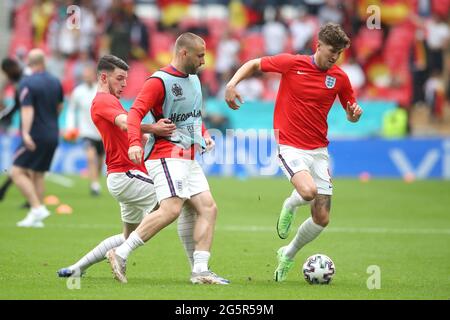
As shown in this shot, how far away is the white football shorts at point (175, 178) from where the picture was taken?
9453mm

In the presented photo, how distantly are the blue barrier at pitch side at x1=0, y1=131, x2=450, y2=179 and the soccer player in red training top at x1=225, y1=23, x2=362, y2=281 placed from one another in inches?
551

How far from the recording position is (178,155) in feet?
31.5

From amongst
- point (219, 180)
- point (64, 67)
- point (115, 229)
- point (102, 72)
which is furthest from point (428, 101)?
point (102, 72)

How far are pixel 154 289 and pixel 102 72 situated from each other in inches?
91.8

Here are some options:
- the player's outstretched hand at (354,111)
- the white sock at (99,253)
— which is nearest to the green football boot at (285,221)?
the player's outstretched hand at (354,111)

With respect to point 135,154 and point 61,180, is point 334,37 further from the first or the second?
point 61,180

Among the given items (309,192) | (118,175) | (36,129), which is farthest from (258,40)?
(118,175)

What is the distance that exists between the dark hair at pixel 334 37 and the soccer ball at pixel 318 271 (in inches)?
87.2

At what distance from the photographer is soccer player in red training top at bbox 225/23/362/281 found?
10391mm

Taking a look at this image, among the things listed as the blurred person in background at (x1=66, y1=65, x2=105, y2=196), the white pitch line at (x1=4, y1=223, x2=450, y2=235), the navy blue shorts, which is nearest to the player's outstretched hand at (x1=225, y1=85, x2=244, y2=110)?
the white pitch line at (x1=4, y1=223, x2=450, y2=235)

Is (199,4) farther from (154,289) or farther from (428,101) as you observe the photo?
(154,289)

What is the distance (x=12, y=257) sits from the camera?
39.0ft

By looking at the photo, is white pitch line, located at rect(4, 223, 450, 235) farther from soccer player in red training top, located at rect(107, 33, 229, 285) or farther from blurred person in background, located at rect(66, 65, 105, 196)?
soccer player in red training top, located at rect(107, 33, 229, 285)

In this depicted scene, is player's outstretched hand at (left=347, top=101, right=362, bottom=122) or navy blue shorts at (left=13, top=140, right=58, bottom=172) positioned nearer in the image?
player's outstretched hand at (left=347, top=101, right=362, bottom=122)
